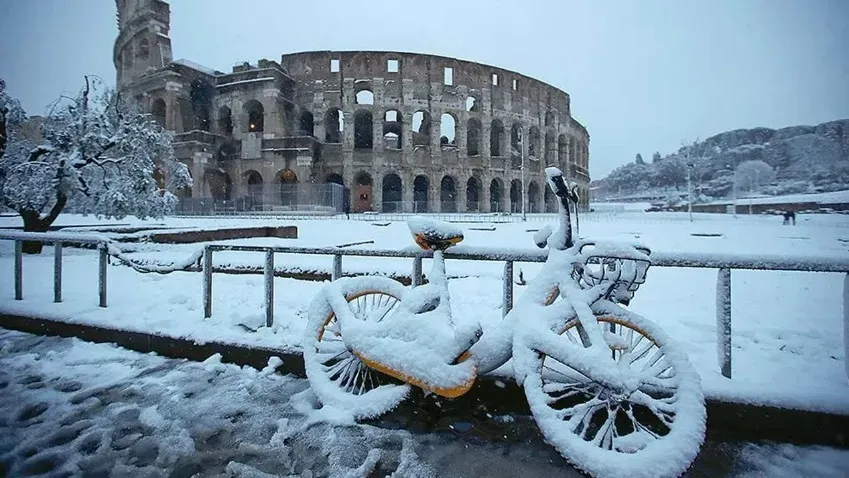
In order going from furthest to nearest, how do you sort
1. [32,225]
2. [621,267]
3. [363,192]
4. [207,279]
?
[363,192]
[32,225]
[207,279]
[621,267]

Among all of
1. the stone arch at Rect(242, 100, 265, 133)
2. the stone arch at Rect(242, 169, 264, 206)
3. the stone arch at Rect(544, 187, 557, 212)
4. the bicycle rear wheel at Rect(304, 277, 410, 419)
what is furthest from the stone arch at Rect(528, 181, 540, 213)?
the bicycle rear wheel at Rect(304, 277, 410, 419)

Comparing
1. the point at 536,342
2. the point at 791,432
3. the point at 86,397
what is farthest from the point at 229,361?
the point at 791,432

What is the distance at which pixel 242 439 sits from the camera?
8.20ft

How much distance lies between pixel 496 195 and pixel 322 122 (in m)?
20.1

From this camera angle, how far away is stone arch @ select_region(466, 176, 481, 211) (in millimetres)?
40688

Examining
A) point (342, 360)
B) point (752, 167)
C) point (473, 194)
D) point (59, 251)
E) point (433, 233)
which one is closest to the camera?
point (433, 233)

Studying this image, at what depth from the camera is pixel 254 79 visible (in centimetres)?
3497

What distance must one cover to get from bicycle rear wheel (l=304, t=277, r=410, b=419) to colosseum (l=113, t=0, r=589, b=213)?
93.9ft

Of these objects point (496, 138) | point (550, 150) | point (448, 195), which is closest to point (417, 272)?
point (448, 195)

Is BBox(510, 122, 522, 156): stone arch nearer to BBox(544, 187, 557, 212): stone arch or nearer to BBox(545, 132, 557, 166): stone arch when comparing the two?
BBox(545, 132, 557, 166): stone arch

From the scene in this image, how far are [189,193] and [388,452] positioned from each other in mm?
37322

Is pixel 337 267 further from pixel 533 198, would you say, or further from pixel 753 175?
pixel 753 175

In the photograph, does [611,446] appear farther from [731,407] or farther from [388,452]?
[388,452]

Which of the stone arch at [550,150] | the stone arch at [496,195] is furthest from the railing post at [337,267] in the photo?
the stone arch at [550,150]
